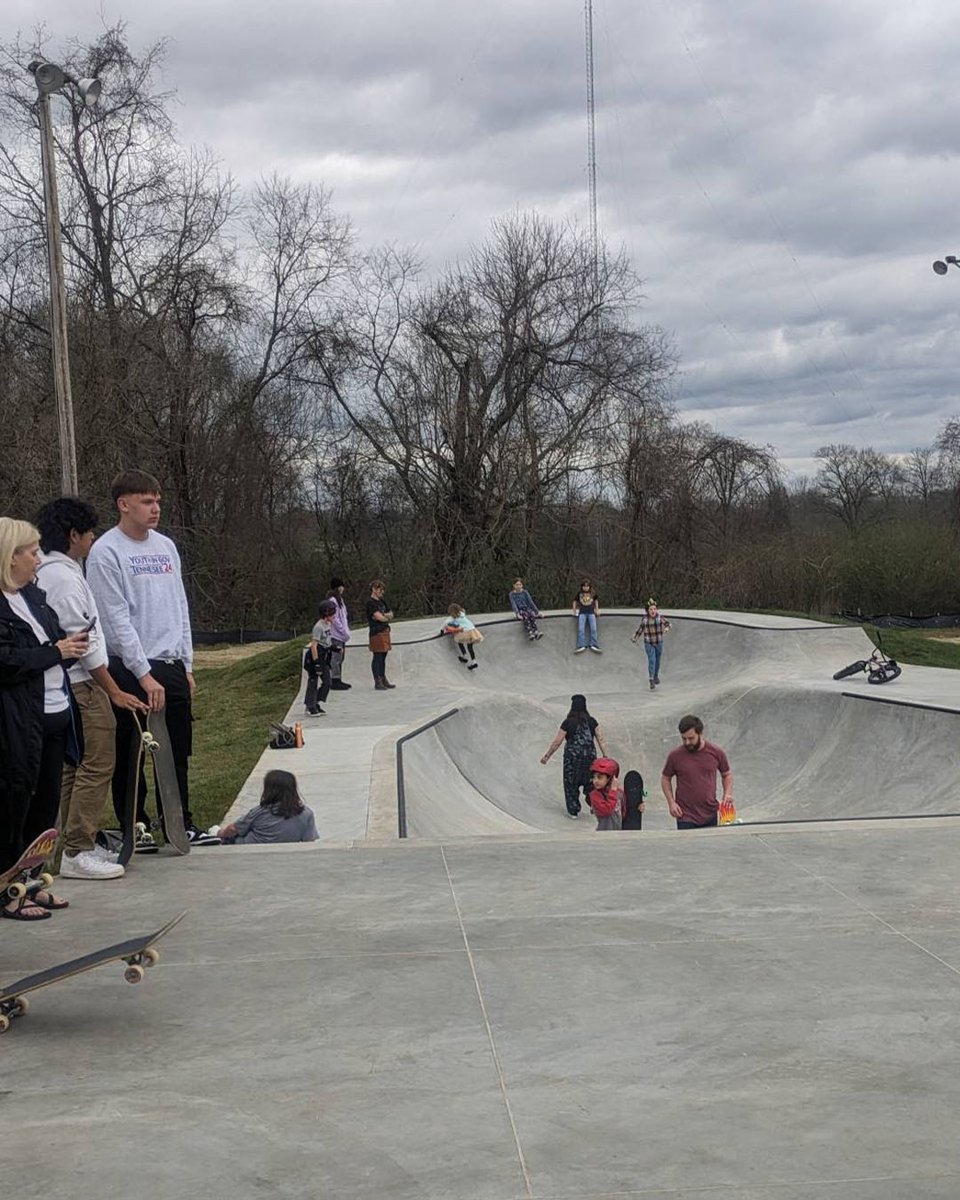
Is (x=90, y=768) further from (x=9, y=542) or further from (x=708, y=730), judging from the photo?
(x=708, y=730)

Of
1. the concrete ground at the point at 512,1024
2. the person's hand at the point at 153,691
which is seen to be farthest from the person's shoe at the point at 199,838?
the person's hand at the point at 153,691

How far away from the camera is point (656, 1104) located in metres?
2.78

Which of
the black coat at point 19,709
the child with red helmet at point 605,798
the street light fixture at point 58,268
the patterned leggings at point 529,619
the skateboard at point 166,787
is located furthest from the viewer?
the patterned leggings at point 529,619

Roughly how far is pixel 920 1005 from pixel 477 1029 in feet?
4.52

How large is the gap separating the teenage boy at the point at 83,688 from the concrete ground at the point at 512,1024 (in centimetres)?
26

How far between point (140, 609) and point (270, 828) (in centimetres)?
181

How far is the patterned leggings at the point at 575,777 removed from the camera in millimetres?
11977

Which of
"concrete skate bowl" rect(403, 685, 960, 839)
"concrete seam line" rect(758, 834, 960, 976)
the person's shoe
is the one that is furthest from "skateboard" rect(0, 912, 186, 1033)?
"concrete skate bowl" rect(403, 685, 960, 839)

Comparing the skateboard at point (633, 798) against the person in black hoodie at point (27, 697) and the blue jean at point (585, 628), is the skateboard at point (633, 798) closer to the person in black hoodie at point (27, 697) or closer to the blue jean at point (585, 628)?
the person in black hoodie at point (27, 697)

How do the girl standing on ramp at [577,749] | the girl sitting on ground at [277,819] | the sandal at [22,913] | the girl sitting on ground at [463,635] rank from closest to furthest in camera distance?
the sandal at [22,913], the girl sitting on ground at [277,819], the girl standing on ramp at [577,749], the girl sitting on ground at [463,635]

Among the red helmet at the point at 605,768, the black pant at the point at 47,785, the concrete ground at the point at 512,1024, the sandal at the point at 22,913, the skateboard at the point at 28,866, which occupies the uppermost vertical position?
the black pant at the point at 47,785

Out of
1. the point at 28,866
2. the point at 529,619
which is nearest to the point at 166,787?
the point at 28,866

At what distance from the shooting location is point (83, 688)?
5.12m

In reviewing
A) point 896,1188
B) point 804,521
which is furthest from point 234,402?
point 896,1188
